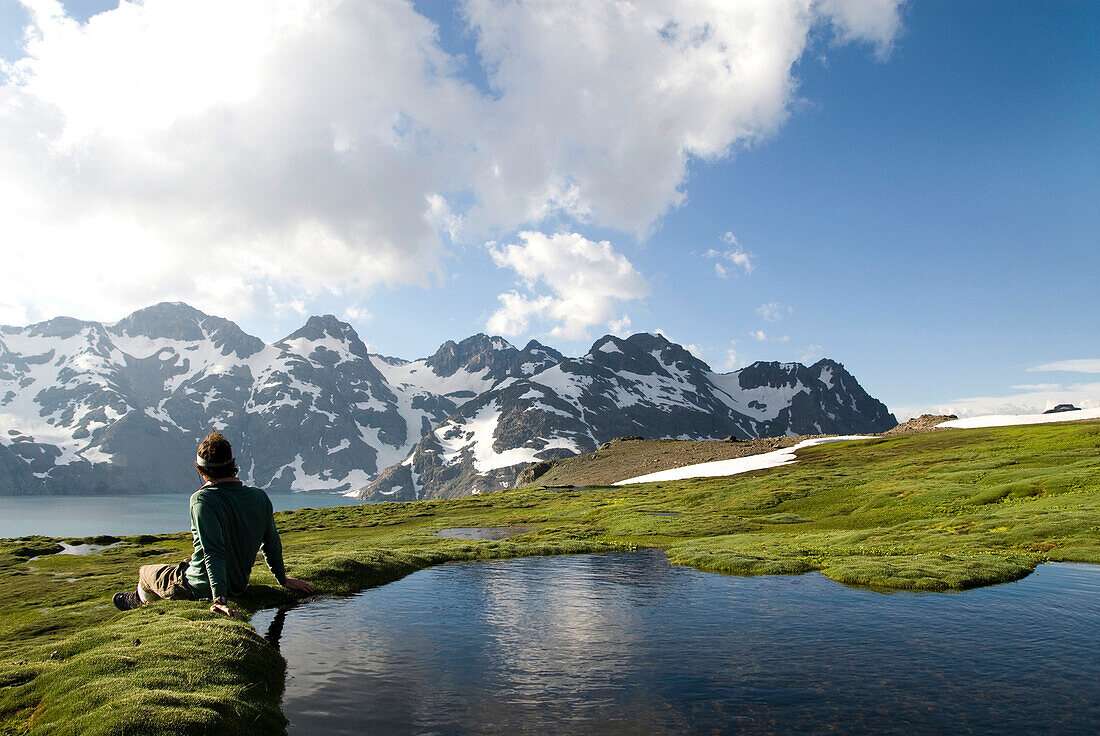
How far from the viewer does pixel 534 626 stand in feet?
68.9

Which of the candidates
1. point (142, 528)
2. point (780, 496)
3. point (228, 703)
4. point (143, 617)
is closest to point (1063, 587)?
point (228, 703)

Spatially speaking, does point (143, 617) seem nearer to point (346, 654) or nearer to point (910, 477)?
point (346, 654)

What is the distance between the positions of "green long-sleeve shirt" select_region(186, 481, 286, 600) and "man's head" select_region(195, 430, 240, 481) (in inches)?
13.0

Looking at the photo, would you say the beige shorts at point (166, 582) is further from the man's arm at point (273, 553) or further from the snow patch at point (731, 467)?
the snow patch at point (731, 467)

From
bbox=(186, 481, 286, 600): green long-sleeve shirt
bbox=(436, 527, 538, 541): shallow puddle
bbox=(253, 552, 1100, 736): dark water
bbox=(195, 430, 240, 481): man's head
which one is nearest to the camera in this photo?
bbox=(253, 552, 1100, 736): dark water

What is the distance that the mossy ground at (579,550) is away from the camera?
12398mm

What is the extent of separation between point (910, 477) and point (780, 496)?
15.8 metres

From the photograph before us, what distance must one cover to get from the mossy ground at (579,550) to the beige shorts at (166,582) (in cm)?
47

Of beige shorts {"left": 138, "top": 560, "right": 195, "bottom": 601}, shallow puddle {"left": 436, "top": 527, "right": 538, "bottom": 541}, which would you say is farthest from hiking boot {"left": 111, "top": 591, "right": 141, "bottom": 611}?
shallow puddle {"left": 436, "top": 527, "right": 538, "bottom": 541}

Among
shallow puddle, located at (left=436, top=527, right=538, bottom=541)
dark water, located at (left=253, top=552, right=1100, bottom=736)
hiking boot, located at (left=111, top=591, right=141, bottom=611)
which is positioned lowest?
shallow puddle, located at (left=436, top=527, right=538, bottom=541)

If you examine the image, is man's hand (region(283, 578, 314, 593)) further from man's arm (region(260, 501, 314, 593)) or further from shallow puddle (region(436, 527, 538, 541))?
shallow puddle (region(436, 527, 538, 541))

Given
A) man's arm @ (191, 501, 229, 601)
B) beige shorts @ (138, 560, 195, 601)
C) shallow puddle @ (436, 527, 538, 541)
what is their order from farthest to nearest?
1. shallow puddle @ (436, 527, 538, 541)
2. beige shorts @ (138, 560, 195, 601)
3. man's arm @ (191, 501, 229, 601)

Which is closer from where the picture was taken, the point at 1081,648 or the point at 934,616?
the point at 1081,648

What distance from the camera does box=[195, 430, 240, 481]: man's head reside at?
15141 millimetres
